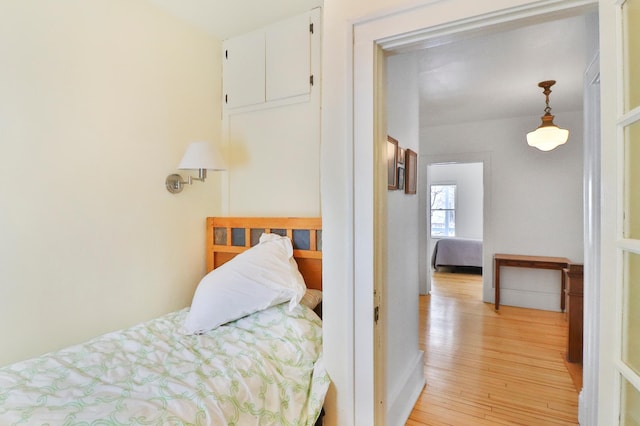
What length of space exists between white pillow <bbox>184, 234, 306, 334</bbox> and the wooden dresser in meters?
2.34

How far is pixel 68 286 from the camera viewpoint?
165cm

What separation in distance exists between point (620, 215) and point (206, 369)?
4.74 ft

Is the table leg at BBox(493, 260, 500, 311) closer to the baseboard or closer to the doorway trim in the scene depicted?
the baseboard

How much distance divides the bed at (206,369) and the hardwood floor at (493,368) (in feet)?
3.19

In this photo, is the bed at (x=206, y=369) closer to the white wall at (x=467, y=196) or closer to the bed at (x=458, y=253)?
the bed at (x=458, y=253)

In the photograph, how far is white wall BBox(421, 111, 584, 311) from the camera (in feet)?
13.3

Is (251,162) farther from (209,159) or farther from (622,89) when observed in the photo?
(622,89)

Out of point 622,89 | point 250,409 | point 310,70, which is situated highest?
point 310,70

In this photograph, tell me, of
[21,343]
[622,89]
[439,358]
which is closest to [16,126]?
[21,343]

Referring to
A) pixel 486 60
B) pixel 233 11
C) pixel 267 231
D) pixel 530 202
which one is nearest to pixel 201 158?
pixel 267 231

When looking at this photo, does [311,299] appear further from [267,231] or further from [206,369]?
[206,369]

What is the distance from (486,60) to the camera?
2688 mm

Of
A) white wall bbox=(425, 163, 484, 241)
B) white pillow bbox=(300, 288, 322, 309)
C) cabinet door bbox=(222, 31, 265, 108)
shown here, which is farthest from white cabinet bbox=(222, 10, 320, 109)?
white wall bbox=(425, 163, 484, 241)

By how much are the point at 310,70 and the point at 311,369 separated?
68.4 inches
